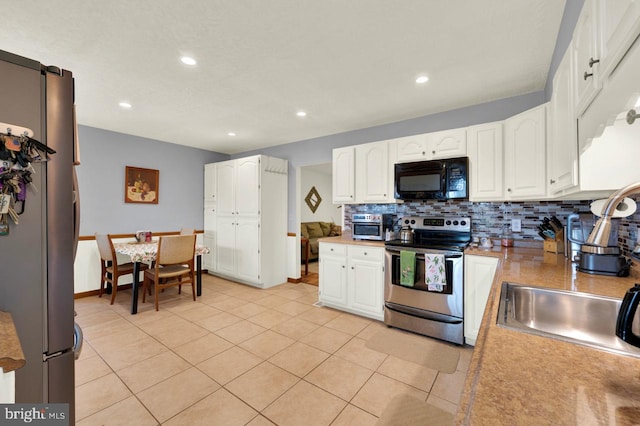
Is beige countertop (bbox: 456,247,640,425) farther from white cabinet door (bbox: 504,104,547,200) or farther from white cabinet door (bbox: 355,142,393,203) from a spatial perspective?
white cabinet door (bbox: 355,142,393,203)

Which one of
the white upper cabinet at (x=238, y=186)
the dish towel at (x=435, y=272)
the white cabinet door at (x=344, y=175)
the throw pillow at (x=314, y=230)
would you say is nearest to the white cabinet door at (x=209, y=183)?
the white upper cabinet at (x=238, y=186)

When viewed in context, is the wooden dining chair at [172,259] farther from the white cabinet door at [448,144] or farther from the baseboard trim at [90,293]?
the white cabinet door at [448,144]

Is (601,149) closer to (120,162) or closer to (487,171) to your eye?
(487,171)

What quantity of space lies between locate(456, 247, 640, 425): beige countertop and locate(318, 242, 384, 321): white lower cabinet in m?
2.12

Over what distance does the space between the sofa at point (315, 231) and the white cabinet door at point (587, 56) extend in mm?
5117

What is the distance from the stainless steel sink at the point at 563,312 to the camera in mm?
1038

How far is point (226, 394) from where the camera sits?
6.05 feet

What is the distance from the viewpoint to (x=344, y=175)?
3531mm

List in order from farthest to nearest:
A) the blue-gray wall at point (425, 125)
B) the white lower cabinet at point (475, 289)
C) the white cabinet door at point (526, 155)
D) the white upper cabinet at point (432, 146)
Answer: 1. the white upper cabinet at point (432, 146)
2. the white lower cabinet at point (475, 289)
3. the white cabinet door at point (526, 155)
4. the blue-gray wall at point (425, 125)

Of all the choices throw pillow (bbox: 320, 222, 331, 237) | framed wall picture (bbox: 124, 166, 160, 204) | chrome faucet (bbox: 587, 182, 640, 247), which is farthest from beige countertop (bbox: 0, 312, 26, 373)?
throw pillow (bbox: 320, 222, 331, 237)

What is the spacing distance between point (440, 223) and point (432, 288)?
83 cm

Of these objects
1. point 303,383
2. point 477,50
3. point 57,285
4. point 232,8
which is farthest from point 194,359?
point 477,50

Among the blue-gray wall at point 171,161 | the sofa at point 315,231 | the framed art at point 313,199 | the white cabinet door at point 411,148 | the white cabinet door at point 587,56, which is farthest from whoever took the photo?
the framed art at point 313,199

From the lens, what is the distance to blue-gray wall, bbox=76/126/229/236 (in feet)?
12.7
